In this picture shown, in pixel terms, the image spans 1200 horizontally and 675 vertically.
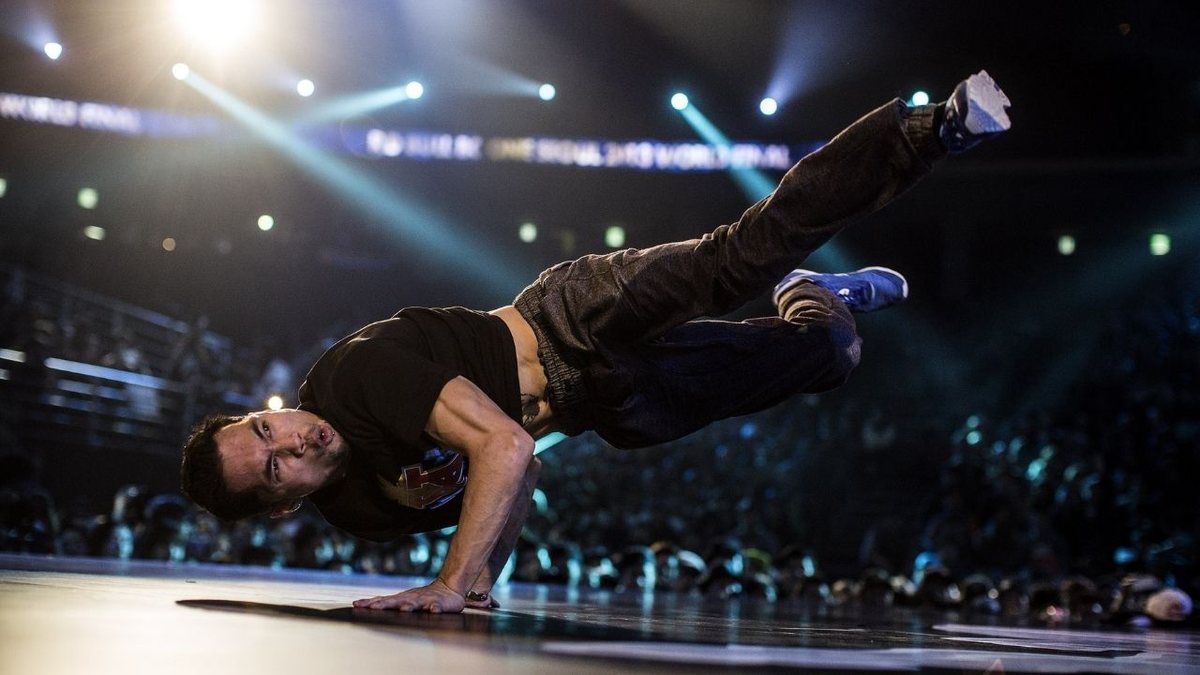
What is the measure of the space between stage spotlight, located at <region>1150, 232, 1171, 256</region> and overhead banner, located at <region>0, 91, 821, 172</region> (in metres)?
3.75

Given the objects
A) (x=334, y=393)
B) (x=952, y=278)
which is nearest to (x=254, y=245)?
(x=952, y=278)

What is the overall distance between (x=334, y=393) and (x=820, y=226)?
106 centimetres

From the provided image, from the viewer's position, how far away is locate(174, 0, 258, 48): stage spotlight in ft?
23.9

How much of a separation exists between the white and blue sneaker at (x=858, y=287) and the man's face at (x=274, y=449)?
1318 millimetres

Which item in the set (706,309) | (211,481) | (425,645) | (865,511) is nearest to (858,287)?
(706,309)

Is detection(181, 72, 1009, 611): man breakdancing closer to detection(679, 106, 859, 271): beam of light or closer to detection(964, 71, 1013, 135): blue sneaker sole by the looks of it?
detection(964, 71, 1013, 135): blue sneaker sole

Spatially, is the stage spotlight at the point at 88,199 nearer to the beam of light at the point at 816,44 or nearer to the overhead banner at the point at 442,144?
the overhead banner at the point at 442,144

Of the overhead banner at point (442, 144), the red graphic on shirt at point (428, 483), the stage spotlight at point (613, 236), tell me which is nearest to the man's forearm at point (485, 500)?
the red graphic on shirt at point (428, 483)

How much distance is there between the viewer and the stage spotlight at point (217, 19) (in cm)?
727

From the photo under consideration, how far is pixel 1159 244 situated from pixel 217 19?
8.80m

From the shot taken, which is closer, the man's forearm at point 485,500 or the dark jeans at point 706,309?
the man's forearm at point 485,500

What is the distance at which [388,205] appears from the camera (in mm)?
10445

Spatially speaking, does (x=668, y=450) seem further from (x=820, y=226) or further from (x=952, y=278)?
(x=820, y=226)

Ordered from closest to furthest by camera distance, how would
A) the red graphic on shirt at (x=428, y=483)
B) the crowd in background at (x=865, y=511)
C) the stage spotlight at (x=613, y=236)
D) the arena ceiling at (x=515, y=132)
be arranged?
the red graphic on shirt at (x=428, y=483), the crowd in background at (x=865, y=511), the arena ceiling at (x=515, y=132), the stage spotlight at (x=613, y=236)
